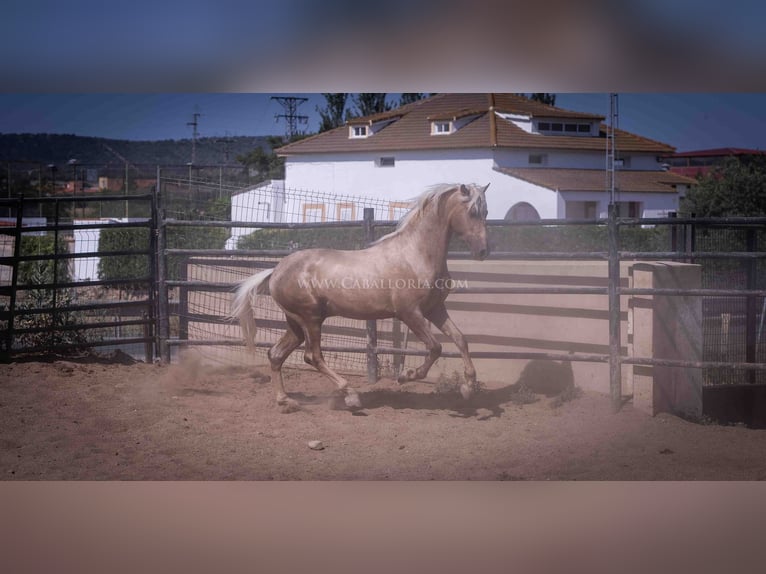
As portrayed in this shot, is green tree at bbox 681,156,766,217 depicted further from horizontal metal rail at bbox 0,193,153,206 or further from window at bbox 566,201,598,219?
horizontal metal rail at bbox 0,193,153,206

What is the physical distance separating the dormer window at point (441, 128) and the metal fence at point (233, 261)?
1.67ft

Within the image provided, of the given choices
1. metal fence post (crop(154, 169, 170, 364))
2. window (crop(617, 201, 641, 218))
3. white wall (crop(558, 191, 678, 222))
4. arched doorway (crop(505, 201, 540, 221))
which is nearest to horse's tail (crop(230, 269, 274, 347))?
metal fence post (crop(154, 169, 170, 364))

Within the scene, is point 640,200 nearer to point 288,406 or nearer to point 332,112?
point 332,112

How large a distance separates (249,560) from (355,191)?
2274 mm

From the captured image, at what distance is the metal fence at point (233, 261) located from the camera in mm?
4871

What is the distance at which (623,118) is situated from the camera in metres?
4.83

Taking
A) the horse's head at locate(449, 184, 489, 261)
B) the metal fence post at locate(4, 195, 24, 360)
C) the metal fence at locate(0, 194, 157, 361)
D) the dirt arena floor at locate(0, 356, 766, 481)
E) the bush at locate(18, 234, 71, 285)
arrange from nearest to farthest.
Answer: the dirt arena floor at locate(0, 356, 766, 481) → the horse's head at locate(449, 184, 489, 261) → the metal fence post at locate(4, 195, 24, 360) → the metal fence at locate(0, 194, 157, 361) → the bush at locate(18, 234, 71, 285)

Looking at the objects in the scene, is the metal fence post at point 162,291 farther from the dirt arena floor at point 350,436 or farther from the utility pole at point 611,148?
the utility pole at point 611,148

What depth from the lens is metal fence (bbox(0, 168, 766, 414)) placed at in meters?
4.87

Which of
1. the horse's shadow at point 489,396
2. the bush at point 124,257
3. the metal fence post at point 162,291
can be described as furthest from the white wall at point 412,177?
the bush at point 124,257

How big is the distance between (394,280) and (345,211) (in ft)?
2.32

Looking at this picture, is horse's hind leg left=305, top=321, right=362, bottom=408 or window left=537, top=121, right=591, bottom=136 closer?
horse's hind leg left=305, top=321, right=362, bottom=408

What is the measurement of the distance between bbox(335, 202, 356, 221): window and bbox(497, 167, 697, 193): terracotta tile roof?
3.09 ft
